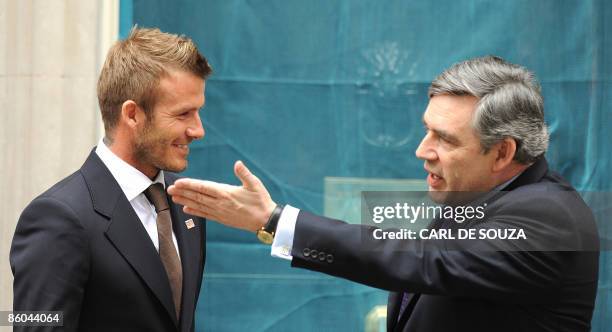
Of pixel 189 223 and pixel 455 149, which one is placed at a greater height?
pixel 455 149

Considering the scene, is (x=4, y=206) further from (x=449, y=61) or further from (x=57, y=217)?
(x=449, y=61)

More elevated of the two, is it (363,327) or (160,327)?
(160,327)

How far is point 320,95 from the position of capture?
4387 millimetres

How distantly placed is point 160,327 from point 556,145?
8.28 feet

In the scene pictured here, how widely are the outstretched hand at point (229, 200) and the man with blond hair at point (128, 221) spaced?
362 mm

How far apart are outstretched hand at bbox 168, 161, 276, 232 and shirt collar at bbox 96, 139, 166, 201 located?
1.47 feet

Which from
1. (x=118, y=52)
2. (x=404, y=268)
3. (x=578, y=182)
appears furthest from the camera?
(x=578, y=182)

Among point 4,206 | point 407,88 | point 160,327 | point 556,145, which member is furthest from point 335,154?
point 160,327

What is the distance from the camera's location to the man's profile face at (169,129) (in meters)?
2.73

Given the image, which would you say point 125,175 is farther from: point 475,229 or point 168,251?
point 475,229

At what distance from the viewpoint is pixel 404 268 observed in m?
2.32

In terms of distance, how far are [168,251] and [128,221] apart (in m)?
0.16

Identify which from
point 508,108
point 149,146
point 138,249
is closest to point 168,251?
point 138,249

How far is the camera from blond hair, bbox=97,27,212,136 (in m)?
2.74
